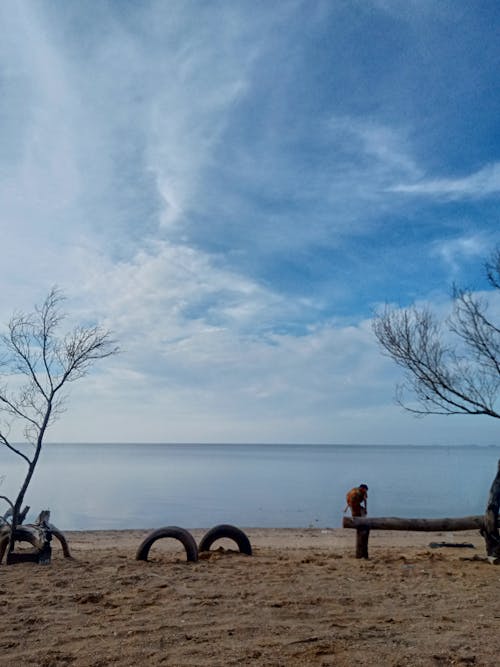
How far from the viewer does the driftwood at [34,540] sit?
10172 millimetres

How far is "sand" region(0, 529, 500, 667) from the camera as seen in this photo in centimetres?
541

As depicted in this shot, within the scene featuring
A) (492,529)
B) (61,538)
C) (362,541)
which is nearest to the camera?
(61,538)

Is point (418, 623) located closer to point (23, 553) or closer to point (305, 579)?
point (305, 579)

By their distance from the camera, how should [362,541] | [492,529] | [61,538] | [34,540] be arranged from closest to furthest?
1. [34,540]
2. [61,538]
3. [492,529]
4. [362,541]

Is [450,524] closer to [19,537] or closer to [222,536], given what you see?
[222,536]

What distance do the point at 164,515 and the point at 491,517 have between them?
2223cm

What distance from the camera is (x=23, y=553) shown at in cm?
1038

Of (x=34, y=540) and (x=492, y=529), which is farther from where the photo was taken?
(x=492, y=529)

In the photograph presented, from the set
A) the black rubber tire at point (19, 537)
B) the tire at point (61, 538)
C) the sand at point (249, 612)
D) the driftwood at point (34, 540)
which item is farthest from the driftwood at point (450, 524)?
the black rubber tire at point (19, 537)

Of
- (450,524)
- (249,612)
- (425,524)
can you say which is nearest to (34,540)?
(249,612)

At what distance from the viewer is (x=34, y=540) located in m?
10.5

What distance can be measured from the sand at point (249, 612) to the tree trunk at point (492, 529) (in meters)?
0.33

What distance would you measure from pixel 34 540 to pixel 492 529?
348 inches

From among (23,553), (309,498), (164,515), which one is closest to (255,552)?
(23,553)
